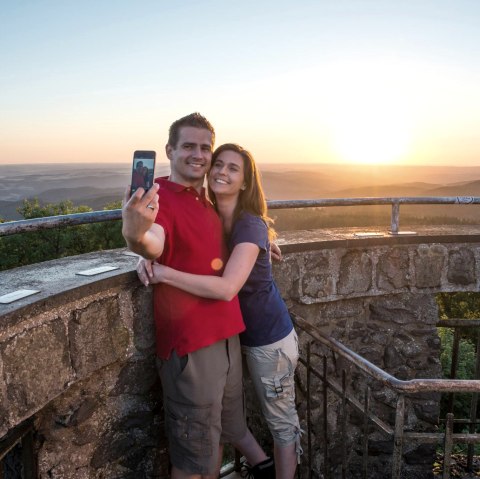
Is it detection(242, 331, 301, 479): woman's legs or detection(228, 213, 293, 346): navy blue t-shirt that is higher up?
detection(228, 213, 293, 346): navy blue t-shirt

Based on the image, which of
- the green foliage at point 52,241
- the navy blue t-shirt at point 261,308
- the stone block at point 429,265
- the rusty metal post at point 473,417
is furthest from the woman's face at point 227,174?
the green foliage at point 52,241

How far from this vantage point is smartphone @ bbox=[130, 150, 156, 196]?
1854mm

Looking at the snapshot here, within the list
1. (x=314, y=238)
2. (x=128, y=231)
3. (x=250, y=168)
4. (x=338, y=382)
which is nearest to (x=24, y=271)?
(x=128, y=231)

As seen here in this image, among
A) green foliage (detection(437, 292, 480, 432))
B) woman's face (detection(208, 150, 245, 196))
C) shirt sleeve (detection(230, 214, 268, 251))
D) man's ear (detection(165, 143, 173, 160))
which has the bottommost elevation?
green foliage (detection(437, 292, 480, 432))

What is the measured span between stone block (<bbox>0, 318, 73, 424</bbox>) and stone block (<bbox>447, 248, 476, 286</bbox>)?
3.06 meters

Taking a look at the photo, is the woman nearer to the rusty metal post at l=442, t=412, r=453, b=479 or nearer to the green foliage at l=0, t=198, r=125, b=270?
the rusty metal post at l=442, t=412, r=453, b=479

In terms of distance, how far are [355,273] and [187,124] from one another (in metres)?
1.97

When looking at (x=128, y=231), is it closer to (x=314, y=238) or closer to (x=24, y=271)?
(x=24, y=271)

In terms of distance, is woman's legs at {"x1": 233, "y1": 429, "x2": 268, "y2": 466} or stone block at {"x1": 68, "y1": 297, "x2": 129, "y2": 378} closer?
stone block at {"x1": 68, "y1": 297, "x2": 129, "y2": 378}

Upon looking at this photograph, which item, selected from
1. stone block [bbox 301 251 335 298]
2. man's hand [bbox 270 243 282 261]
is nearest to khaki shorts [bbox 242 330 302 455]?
man's hand [bbox 270 243 282 261]

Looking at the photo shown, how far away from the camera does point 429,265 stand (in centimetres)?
391

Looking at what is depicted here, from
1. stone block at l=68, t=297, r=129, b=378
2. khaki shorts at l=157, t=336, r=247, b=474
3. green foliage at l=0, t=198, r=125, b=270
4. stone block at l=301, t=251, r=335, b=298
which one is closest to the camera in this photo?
stone block at l=68, t=297, r=129, b=378

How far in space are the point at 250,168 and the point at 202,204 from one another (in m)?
0.37

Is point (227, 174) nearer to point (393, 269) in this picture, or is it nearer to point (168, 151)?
point (168, 151)
